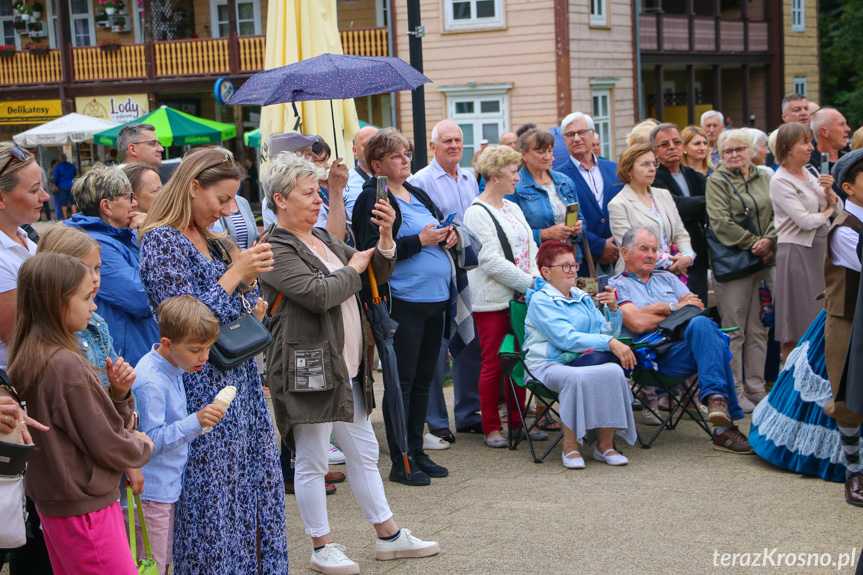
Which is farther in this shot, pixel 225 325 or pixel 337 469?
pixel 337 469

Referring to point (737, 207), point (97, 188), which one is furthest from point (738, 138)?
point (97, 188)

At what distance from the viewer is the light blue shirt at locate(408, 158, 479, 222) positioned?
679 centimetres

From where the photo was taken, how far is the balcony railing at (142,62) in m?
25.5

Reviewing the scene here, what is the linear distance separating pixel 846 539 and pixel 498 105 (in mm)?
17902

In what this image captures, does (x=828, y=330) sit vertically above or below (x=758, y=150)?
below

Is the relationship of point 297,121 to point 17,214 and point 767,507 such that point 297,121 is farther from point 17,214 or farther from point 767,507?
point 767,507

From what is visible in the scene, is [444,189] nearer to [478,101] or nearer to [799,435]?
[799,435]

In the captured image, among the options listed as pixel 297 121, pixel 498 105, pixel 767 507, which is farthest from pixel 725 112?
pixel 767 507

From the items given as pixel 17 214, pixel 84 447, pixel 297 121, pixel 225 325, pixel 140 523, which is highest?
pixel 297 121

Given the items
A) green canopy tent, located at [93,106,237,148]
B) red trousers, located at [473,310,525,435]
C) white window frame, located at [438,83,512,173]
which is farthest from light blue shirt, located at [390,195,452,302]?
white window frame, located at [438,83,512,173]

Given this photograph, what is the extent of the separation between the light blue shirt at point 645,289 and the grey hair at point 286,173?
112 inches

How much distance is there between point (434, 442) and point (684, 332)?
5.95 ft

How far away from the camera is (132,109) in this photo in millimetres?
26688

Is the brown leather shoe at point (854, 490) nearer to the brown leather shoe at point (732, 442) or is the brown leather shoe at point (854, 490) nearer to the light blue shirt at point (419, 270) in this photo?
the brown leather shoe at point (732, 442)
